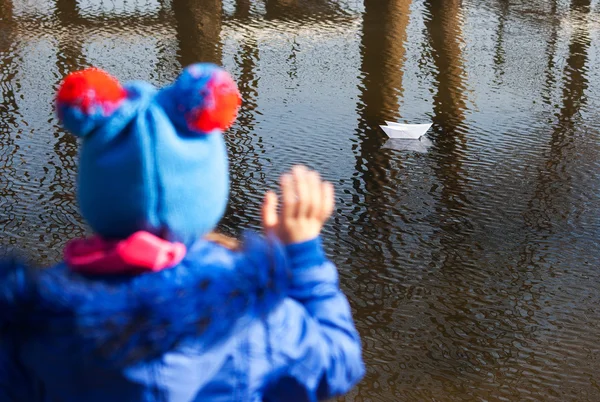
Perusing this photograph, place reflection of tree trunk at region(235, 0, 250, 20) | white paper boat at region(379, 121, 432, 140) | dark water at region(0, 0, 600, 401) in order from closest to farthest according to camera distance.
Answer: dark water at region(0, 0, 600, 401) < white paper boat at region(379, 121, 432, 140) < reflection of tree trunk at region(235, 0, 250, 20)

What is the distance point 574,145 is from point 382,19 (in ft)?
14.6

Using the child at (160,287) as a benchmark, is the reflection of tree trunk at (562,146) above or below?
below

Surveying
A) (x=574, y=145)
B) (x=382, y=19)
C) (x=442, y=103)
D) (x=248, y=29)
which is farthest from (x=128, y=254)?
(x=382, y=19)

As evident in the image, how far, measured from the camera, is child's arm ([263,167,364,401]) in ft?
4.17

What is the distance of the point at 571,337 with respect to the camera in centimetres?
408

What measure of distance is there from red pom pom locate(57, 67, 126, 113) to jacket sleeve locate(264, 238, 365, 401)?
355 mm

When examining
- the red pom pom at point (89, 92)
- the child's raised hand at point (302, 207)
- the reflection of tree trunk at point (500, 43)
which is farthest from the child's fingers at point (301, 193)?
the reflection of tree trunk at point (500, 43)

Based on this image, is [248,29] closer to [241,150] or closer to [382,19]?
[382,19]

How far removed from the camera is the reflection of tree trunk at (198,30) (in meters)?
8.95

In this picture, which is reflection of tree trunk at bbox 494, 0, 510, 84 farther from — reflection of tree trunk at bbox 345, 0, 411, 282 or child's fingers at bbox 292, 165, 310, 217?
child's fingers at bbox 292, 165, 310, 217

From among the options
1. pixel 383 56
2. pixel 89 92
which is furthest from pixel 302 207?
pixel 383 56

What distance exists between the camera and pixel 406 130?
673 cm

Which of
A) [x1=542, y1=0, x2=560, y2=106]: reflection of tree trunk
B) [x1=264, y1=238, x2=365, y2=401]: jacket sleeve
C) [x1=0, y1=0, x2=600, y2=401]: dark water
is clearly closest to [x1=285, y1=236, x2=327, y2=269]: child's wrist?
[x1=264, y1=238, x2=365, y2=401]: jacket sleeve

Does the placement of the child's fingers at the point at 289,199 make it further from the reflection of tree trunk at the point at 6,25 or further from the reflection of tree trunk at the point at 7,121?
the reflection of tree trunk at the point at 6,25
